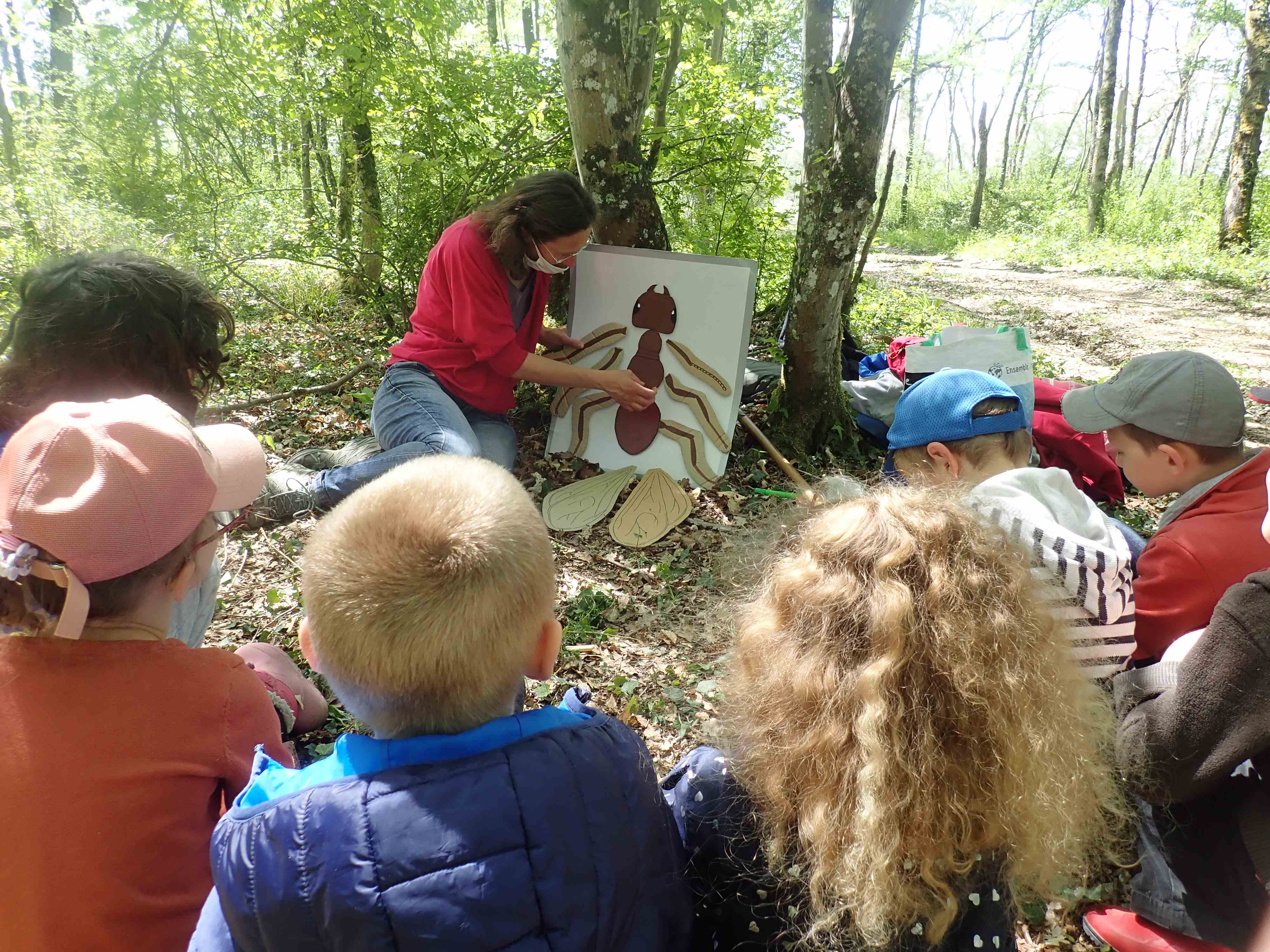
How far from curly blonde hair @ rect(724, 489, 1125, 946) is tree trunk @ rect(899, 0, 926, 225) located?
18977 millimetres

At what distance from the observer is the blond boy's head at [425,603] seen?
35.7 inches

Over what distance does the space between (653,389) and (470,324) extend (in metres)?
0.95

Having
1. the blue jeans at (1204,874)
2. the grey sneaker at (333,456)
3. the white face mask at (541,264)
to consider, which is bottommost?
the blue jeans at (1204,874)

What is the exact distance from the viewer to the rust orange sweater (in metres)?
1.00

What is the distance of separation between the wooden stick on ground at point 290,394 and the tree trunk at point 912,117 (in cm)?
1673

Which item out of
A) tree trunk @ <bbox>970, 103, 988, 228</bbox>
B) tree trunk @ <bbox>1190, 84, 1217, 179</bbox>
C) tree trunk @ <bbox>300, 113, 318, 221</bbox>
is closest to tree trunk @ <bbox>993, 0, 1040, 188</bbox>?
tree trunk @ <bbox>970, 103, 988, 228</bbox>

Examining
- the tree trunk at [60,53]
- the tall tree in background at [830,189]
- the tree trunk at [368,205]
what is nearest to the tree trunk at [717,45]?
the tree trunk at [368,205]

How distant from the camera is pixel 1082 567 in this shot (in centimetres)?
151

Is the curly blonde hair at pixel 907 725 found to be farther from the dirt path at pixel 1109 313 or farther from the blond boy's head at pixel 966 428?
the dirt path at pixel 1109 313

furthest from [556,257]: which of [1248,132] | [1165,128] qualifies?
[1165,128]

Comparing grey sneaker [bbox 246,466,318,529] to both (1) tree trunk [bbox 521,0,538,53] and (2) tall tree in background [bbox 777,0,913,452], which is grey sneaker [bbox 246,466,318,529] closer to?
(2) tall tree in background [bbox 777,0,913,452]

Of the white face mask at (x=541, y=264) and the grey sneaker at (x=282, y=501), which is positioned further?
the white face mask at (x=541, y=264)

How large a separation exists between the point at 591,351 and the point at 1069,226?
18.5 metres

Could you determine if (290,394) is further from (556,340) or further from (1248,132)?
(1248,132)
